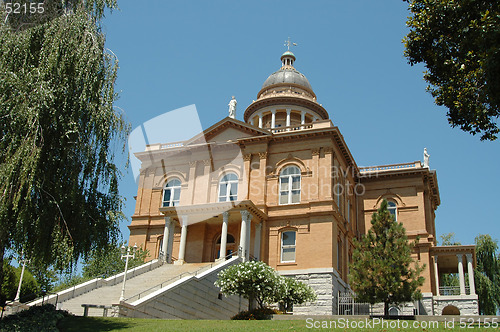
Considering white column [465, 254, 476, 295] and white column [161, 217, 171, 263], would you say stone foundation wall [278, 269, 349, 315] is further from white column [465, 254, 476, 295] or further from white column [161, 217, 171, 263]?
white column [465, 254, 476, 295]

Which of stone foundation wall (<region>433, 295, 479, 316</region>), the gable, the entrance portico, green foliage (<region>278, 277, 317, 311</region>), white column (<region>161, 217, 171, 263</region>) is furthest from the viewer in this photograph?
the gable

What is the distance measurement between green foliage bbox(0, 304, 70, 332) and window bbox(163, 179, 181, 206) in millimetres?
19069

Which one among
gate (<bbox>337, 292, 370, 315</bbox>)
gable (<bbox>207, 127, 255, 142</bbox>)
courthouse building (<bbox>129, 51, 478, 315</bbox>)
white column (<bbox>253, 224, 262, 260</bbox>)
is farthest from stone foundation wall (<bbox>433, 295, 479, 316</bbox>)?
gable (<bbox>207, 127, 255, 142</bbox>)

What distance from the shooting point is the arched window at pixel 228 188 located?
3591 centimetres

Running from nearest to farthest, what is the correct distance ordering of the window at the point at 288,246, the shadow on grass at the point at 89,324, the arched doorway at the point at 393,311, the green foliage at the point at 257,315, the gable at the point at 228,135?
the shadow on grass at the point at 89,324
the green foliage at the point at 257,315
the window at the point at 288,246
the arched doorway at the point at 393,311
the gable at the point at 228,135

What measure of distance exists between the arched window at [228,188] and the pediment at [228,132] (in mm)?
2763

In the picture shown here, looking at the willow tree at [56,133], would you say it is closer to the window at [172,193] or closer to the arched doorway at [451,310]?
the window at [172,193]

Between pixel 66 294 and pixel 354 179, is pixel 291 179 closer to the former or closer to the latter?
pixel 354 179

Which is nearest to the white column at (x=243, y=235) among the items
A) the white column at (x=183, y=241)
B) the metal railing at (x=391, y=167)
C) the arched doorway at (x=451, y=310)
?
the white column at (x=183, y=241)

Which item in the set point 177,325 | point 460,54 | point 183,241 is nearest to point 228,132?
point 183,241

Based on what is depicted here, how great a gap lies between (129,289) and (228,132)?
47.9ft

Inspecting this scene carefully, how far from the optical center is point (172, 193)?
3816 cm

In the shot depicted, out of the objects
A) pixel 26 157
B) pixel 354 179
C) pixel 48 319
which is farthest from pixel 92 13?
pixel 354 179

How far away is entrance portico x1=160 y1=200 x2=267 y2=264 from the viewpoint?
105ft
